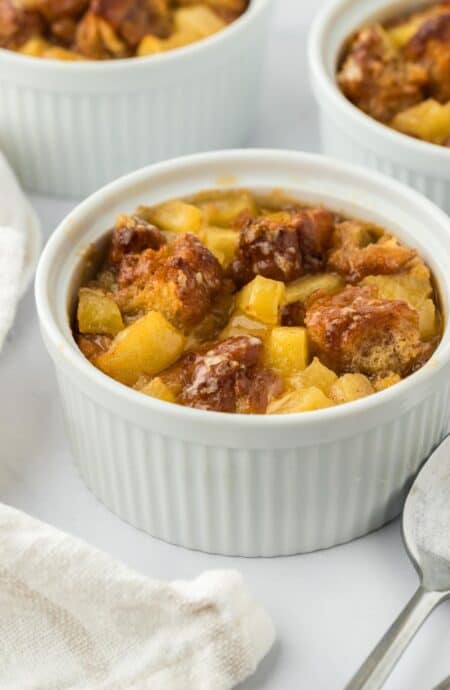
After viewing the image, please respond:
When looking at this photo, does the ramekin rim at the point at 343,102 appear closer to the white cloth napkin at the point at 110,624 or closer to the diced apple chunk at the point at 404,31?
the diced apple chunk at the point at 404,31

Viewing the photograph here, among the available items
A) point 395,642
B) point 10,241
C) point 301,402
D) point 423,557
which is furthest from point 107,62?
point 395,642

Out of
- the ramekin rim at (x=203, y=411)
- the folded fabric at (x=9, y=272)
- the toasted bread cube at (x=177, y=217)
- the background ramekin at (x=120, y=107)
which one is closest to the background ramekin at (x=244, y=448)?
the ramekin rim at (x=203, y=411)

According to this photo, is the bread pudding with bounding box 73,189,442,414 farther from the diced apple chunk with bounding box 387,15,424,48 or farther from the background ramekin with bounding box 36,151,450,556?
the diced apple chunk with bounding box 387,15,424,48

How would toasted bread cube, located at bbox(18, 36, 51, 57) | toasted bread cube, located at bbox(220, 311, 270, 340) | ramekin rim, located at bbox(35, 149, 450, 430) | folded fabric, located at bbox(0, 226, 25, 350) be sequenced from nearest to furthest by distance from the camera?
ramekin rim, located at bbox(35, 149, 450, 430), toasted bread cube, located at bbox(220, 311, 270, 340), folded fabric, located at bbox(0, 226, 25, 350), toasted bread cube, located at bbox(18, 36, 51, 57)

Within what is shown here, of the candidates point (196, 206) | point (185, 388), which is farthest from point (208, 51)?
point (185, 388)

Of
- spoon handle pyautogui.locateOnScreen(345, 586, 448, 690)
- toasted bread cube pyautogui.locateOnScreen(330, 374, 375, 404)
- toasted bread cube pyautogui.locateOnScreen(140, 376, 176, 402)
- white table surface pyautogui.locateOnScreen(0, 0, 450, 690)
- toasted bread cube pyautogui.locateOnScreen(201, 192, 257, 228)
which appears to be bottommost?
white table surface pyautogui.locateOnScreen(0, 0, 450, 690)

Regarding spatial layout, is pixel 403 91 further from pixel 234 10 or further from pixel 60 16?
pixel 60 16

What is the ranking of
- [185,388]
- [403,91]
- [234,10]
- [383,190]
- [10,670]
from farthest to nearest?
[234,10] → [403,91] → [383,190] → [185,388] → [10,670]

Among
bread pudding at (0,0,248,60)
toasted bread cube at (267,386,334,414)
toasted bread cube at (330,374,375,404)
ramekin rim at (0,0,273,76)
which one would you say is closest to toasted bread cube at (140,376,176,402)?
toasted bread cube at (267,386,334,414)

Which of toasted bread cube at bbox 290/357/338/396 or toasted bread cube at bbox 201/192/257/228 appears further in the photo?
toasted bread cube at bbox 201/192/257/228

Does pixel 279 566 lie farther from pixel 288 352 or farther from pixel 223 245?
pixel 223 245
